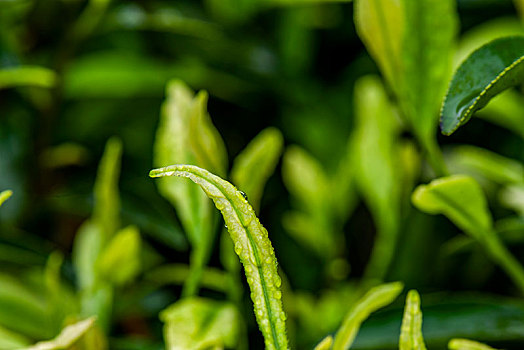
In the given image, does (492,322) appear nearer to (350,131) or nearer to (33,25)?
(350,131)

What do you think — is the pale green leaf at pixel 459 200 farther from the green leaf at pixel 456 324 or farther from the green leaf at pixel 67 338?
the green leaf at pixel 67 338

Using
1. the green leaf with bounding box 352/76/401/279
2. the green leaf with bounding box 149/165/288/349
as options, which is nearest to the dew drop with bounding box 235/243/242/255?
the green leaf with bounding box 149/165/288/349

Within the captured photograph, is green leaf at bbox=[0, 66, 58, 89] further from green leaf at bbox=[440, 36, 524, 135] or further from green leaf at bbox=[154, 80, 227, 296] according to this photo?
green leaf at bbox=[440, 36, 524, 135]

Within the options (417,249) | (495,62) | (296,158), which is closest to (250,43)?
(296,158)

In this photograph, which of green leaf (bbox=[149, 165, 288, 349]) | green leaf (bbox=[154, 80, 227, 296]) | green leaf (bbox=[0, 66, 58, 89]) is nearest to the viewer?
green leaf (bbox=[149, 165, 288, 349])

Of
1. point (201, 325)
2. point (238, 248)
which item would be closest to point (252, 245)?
point (238, 248)

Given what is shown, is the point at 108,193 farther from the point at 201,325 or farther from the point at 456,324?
the point at 456,324

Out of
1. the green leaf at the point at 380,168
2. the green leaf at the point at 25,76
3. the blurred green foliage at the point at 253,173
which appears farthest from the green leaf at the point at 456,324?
the green leaf at the point at 25,76

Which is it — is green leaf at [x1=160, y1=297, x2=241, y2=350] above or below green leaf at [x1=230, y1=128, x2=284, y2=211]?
below
